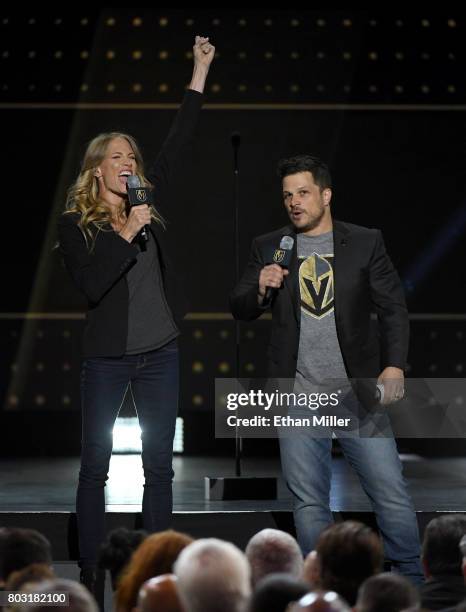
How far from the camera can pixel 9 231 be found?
19.4 ft

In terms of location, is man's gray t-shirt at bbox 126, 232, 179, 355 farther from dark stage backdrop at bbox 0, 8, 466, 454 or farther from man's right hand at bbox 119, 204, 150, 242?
dark stage backdrop at bbox 0, 8, 466, 454

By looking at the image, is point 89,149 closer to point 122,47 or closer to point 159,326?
point 159,326

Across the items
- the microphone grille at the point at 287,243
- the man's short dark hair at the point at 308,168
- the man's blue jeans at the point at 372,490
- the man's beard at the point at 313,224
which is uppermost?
the man's short dark hair at the point at 308,168

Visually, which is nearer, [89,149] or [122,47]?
[89,149]

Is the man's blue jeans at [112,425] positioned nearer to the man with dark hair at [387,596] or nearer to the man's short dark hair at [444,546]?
the man's short dark hair at [444,546]

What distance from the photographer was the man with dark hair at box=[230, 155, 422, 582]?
10.9ft

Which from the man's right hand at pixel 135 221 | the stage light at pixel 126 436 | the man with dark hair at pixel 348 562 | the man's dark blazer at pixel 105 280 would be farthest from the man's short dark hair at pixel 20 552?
the stage light at pixel 126 436

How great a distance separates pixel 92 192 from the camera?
131 inches

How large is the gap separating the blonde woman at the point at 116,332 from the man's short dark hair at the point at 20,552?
80 cm

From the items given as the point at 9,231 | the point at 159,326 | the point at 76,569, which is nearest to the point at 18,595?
the point at 159,326

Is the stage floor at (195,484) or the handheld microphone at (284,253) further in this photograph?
the stage floor at (195,484)

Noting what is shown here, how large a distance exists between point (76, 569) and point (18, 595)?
1485mm

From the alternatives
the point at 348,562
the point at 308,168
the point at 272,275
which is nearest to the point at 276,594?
the point at 348,562

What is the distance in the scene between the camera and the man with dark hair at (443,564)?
2.40 meters
